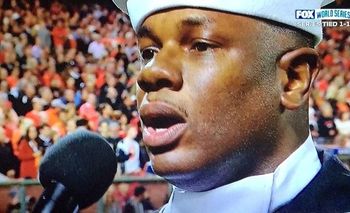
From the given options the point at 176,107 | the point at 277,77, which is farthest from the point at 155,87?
the point at 277,77

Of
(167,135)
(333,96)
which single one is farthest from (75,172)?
(333,96)

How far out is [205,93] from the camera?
0.76 m

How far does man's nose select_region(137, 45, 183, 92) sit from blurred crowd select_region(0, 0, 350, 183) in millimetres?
451

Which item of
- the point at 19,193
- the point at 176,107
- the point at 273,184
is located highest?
the point at 176,107

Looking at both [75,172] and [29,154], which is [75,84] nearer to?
[29,154]

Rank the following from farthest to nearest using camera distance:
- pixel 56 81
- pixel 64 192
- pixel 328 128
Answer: pixel 56 81 < pixel 328 128 < pixel 64 192

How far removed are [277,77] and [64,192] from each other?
0.31m

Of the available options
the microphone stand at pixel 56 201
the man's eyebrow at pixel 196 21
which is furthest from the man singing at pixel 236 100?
the microphone stand at pixel 56 201

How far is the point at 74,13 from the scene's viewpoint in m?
1.34

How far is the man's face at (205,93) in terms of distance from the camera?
75 centimetres

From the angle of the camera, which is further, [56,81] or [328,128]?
[56,81]

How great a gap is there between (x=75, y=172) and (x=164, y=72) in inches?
6.7

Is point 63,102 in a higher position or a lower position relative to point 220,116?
lower

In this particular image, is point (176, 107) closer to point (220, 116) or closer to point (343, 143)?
point (220, 116)
